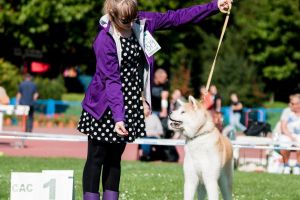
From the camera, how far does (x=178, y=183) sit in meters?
11.2

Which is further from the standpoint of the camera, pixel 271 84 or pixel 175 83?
pixel 271 84

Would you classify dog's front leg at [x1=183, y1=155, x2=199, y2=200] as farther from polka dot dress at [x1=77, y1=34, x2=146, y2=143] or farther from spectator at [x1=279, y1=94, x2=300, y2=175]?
spectator at [x1=279, y1=94, x2=300, y2=175]

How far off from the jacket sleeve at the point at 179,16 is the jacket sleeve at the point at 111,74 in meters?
0.45

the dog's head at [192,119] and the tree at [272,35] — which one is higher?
the tree at [272,35]

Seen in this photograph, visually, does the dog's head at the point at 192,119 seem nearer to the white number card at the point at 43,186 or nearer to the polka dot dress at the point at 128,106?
the polka dot dress at the point at 128,106

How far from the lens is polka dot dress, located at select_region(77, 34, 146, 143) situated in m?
6.11

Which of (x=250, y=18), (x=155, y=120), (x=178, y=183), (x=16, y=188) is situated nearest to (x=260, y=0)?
(x=250, y=18)

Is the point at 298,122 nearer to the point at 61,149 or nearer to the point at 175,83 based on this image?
the point at 61,149

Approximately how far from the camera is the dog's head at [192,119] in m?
7.55

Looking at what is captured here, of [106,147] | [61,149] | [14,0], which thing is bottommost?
[61,149]

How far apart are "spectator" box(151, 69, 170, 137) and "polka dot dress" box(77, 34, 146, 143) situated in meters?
10.2

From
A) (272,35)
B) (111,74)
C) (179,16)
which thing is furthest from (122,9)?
(272,35)

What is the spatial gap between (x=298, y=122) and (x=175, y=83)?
24.0m

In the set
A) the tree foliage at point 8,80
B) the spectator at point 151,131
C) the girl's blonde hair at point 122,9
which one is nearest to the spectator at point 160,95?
the spectator at point 151,131
